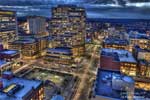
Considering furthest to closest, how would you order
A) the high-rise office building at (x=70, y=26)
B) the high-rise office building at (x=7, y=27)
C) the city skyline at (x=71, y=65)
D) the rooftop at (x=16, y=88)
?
the high-rise office building at (x=7, y=27)
the high-rise office building at (x=70, y=26)
the city skyline at (x=71, y=65)
the rooftop at (x=16, y=88)

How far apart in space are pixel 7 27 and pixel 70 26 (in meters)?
60.1

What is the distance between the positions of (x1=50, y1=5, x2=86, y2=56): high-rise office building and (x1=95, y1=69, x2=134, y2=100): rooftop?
7684 centimetres

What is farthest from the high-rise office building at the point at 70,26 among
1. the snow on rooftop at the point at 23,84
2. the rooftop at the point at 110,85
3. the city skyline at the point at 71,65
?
the snow on rooftop at the point at 23,84

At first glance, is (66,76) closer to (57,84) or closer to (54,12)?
(57,84)

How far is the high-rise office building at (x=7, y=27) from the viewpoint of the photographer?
16950 cm

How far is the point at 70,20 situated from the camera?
157125 millimetres

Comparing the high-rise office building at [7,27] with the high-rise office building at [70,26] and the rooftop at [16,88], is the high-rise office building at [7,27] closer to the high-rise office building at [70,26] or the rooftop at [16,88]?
the high-rise office building at [70,26]

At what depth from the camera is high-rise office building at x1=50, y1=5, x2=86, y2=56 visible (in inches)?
6176

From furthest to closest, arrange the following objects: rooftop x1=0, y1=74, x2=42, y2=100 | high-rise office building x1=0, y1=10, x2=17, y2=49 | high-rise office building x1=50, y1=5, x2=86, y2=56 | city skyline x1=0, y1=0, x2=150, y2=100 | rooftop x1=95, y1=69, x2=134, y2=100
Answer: high-rise office building x1=0, y1=10, x2=17, y2=49 → high-rise office building x1=50, y1=5, x2=86, y2=56 → city skyline x1=0, y1=0, x2=150, y2=100 → rooftop x1=0, y1=74, x2=42, y2=100 → rooftop x1=95, y1=69, x2=134, y2=100

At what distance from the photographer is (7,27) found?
174625 mm

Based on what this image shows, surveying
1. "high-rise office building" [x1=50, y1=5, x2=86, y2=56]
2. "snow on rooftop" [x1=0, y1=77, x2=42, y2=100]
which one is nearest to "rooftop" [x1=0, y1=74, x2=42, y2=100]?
"snow on rooftop" [x1=0, y1=77, x2=42, y2=100]

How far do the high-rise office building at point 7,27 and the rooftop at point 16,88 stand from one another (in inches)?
3660

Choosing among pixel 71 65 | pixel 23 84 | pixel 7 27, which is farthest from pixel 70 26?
pixel 23 84

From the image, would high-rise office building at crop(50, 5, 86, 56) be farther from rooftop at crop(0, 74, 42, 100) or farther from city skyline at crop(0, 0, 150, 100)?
rooftop at crop(0, 74, 42, 100)
